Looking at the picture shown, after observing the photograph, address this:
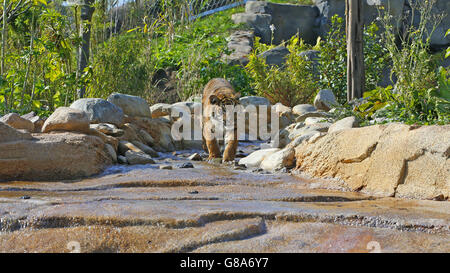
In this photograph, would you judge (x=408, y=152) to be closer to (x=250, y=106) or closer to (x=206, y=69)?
(x=250, y=106)

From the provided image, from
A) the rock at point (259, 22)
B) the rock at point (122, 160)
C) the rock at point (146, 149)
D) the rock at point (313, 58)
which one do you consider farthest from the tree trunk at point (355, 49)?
the rock at point (259, 22)

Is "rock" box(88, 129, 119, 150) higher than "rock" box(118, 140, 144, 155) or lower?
higher

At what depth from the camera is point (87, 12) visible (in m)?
9.73

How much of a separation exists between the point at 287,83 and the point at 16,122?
6645 mm

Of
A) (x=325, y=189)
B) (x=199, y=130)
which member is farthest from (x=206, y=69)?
(x=325, y=189)

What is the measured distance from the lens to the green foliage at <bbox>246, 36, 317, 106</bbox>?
11742 mm

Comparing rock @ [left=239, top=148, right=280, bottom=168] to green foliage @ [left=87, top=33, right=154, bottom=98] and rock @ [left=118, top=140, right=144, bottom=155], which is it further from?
green foliage @ [left=87, top=33, right=154, bottom=98]

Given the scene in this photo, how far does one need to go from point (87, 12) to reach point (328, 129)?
531 centimetres

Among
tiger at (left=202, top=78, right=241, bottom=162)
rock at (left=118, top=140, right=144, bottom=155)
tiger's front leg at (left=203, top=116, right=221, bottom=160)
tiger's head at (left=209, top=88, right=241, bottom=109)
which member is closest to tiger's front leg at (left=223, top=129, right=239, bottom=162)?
tiger at (left=202, top=78, right=241, bottom=162)

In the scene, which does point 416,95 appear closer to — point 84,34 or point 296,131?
point 296,131

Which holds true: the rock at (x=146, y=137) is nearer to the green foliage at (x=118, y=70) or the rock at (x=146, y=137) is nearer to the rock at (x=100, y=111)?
the rock at (x=100, y=111)

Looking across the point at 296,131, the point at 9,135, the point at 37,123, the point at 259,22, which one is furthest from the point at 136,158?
the point at 259,22

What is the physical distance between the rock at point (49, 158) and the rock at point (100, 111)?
1598 mm

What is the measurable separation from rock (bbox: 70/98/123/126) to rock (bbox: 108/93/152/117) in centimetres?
59
